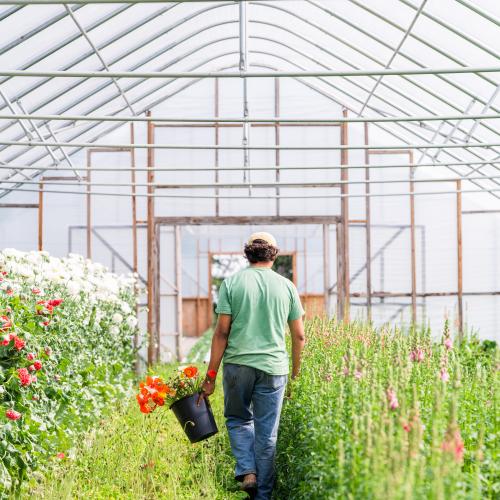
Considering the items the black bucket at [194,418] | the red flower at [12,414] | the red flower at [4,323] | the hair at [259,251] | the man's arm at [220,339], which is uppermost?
the hair at [259,251]

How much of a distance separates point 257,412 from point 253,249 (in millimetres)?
912

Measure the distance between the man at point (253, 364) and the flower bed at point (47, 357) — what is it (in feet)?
3.44

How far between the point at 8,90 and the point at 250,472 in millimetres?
4857

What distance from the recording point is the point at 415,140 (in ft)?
33.8

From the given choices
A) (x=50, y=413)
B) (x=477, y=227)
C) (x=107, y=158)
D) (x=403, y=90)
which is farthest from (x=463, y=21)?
(x=107, y=158)

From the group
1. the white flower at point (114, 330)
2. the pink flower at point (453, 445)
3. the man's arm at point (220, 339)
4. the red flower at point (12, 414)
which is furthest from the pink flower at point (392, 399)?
the white flower at point (114, 330)

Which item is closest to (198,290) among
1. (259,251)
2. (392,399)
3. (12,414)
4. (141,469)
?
(141,469)

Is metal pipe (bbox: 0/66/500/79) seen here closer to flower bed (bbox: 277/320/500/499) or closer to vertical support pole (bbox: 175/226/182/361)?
flower bed (bbox: 277/320/500/499)

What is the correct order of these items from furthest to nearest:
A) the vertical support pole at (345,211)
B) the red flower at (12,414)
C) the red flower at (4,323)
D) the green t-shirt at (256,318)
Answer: the vertical support pole at (345,211) → the green t-shirt at (256,318) → the red flower at (4,323) → the red flower at (12,414)

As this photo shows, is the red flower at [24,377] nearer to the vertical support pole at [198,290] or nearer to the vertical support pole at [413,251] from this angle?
the vertical support pole at [413,251]

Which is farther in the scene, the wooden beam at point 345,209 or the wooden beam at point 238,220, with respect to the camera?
the wooden beam at point 238,220

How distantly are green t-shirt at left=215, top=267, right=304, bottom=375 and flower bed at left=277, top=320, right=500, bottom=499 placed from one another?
0.22m

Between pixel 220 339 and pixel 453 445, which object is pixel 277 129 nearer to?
pixel 220 339

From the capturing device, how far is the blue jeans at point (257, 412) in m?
4.27
